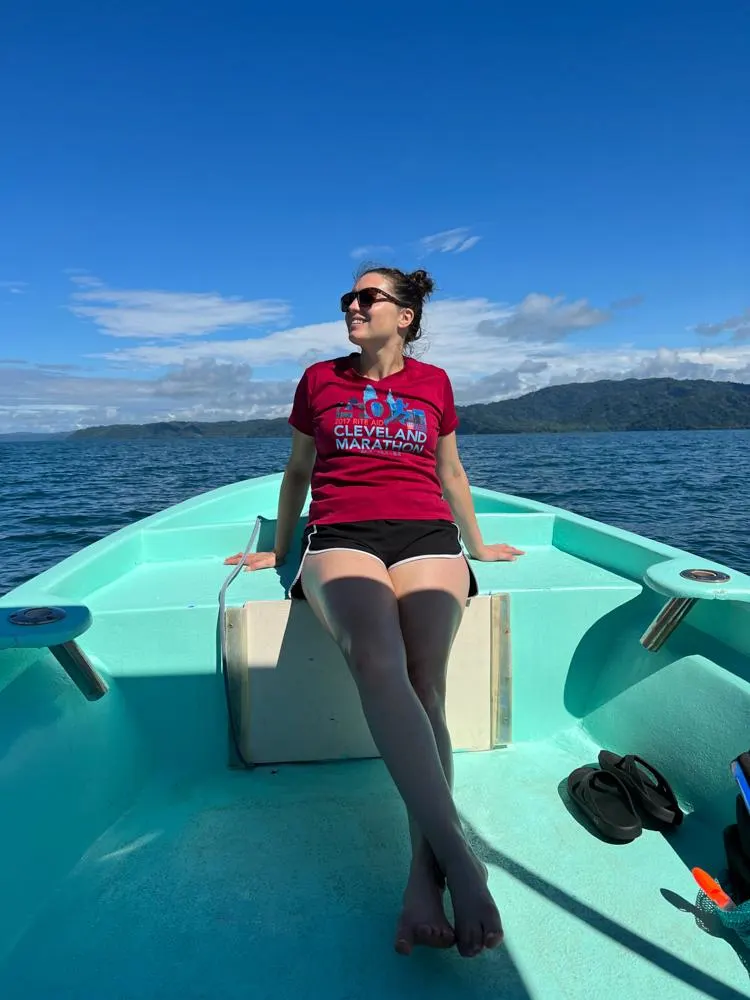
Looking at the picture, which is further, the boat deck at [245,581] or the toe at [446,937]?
the boat deck at [245,581]

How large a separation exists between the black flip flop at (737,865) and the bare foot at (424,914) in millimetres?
709

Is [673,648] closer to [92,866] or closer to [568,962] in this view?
[568,962]

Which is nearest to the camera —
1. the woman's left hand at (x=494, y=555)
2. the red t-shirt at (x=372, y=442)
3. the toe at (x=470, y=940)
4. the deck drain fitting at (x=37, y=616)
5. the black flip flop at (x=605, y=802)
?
the toe at (x=470, y=940)

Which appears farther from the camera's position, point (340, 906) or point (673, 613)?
point (673, 613)

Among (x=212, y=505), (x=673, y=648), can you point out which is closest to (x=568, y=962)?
A: (x=673, y=648)

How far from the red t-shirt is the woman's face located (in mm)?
136

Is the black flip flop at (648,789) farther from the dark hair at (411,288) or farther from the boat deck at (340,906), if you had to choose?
the dark hair at (411,288)

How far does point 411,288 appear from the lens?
7.54ft

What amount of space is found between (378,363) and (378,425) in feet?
0.92

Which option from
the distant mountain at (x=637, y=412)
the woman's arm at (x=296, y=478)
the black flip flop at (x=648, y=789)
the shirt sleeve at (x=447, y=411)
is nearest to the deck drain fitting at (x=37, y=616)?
the woman's arm at (x=296, y=478)

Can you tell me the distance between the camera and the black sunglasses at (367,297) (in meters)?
2.19

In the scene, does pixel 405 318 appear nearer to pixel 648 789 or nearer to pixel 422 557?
pixel 422 557

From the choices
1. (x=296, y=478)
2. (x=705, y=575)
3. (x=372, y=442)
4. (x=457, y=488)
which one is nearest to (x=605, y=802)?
(x=705, y=575)

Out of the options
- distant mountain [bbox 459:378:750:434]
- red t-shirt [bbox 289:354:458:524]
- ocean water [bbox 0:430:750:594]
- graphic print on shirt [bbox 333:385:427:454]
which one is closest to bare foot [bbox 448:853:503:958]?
red t-shirt [bbox 289:354:458:524]
